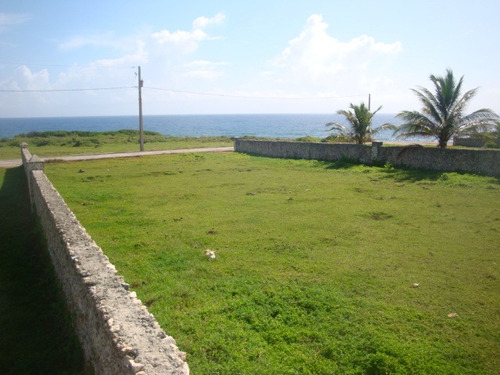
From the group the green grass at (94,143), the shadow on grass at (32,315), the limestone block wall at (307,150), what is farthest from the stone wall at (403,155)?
the shadow on grass at (32,315)

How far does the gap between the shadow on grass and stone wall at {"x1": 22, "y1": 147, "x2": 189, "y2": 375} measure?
0.27 m

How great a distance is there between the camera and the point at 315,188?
47.7 ft

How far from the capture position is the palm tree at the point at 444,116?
1783cm


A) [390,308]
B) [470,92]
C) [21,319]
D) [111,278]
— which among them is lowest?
[21,319]

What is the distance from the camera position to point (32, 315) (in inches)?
236

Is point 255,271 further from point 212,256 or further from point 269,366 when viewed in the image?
point 269,366

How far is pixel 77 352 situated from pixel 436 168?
16048 mm

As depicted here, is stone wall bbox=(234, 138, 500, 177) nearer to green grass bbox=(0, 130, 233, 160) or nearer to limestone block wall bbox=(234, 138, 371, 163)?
limestone block wall bbox=(234, 138, 371, 163)

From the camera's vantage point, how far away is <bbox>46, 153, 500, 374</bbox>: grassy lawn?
15.1ft

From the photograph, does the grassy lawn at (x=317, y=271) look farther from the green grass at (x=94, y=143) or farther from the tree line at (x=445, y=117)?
the green grass at (x=94, y=143)

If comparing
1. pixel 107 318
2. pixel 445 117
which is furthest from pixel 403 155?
pixel 107 318

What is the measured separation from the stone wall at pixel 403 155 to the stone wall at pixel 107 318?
14.9 metres

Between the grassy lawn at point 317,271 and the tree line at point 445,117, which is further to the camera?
the tree line at point 445,117

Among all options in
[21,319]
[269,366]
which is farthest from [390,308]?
[21,319]
